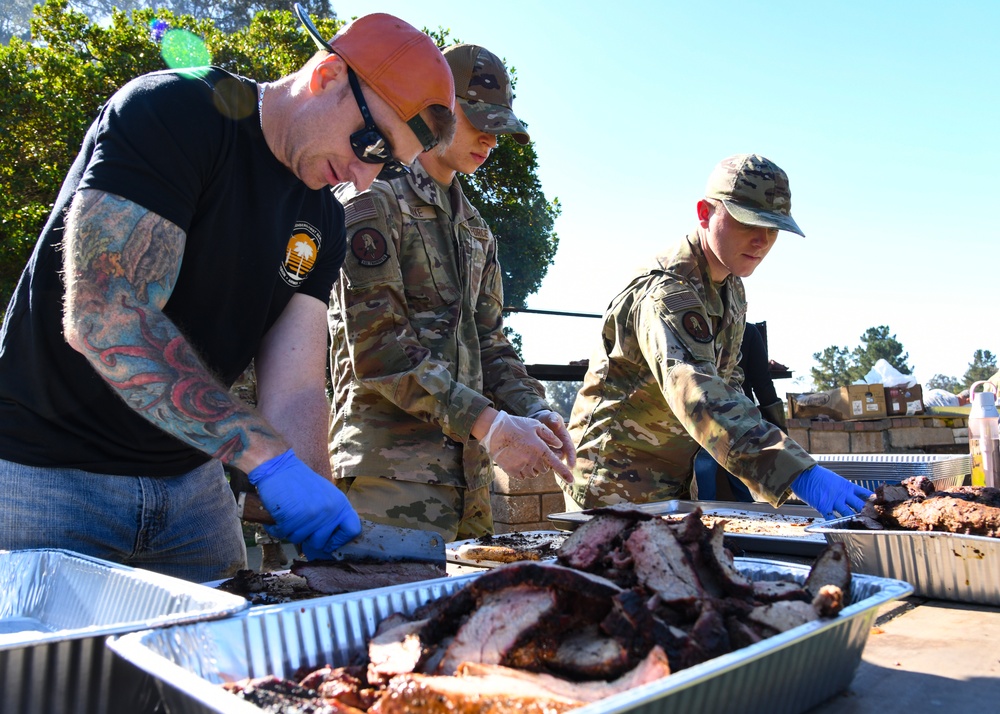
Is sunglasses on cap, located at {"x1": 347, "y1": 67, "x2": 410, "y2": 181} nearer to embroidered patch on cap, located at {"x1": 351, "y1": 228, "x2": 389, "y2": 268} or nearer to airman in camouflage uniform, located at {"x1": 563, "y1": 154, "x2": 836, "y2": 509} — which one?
embroidered patch on cap, located at {"x1": 351, "y1": 228, "x2": 389, "y2": 268}

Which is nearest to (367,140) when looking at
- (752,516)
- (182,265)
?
(182,265)

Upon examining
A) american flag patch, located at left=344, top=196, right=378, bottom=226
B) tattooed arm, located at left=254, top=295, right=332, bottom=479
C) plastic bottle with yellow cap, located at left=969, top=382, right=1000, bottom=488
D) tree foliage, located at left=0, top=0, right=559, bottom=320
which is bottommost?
plastic bottle with yellow cap, located at left=969, top=382, right=1000, bottom=488

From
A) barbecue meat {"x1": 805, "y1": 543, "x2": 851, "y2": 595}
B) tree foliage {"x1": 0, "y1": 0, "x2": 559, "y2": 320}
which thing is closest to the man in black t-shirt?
barbecue meat {"x1": 805, "y1": 543, "x2": 851, "y2": 595}

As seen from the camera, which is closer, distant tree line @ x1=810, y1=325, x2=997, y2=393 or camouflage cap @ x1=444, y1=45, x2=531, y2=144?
camouflage cap @ x1=444, y1=45, x2=531, y2=144

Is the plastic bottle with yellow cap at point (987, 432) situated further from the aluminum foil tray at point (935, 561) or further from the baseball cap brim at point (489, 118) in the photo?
the baseball cap brim at point (489, 118)

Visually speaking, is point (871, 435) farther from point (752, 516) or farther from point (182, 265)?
point (182, 265)

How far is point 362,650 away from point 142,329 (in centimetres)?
79

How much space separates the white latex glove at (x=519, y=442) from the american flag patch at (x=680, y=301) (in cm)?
81

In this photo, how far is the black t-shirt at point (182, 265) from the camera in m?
1.57

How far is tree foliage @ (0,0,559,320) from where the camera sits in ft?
27.9

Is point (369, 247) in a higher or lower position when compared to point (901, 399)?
higher

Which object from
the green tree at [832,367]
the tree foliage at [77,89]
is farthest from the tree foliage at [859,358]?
the tree foliage at [77,89]

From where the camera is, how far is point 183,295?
1765mm

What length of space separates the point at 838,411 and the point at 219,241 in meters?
7.78
